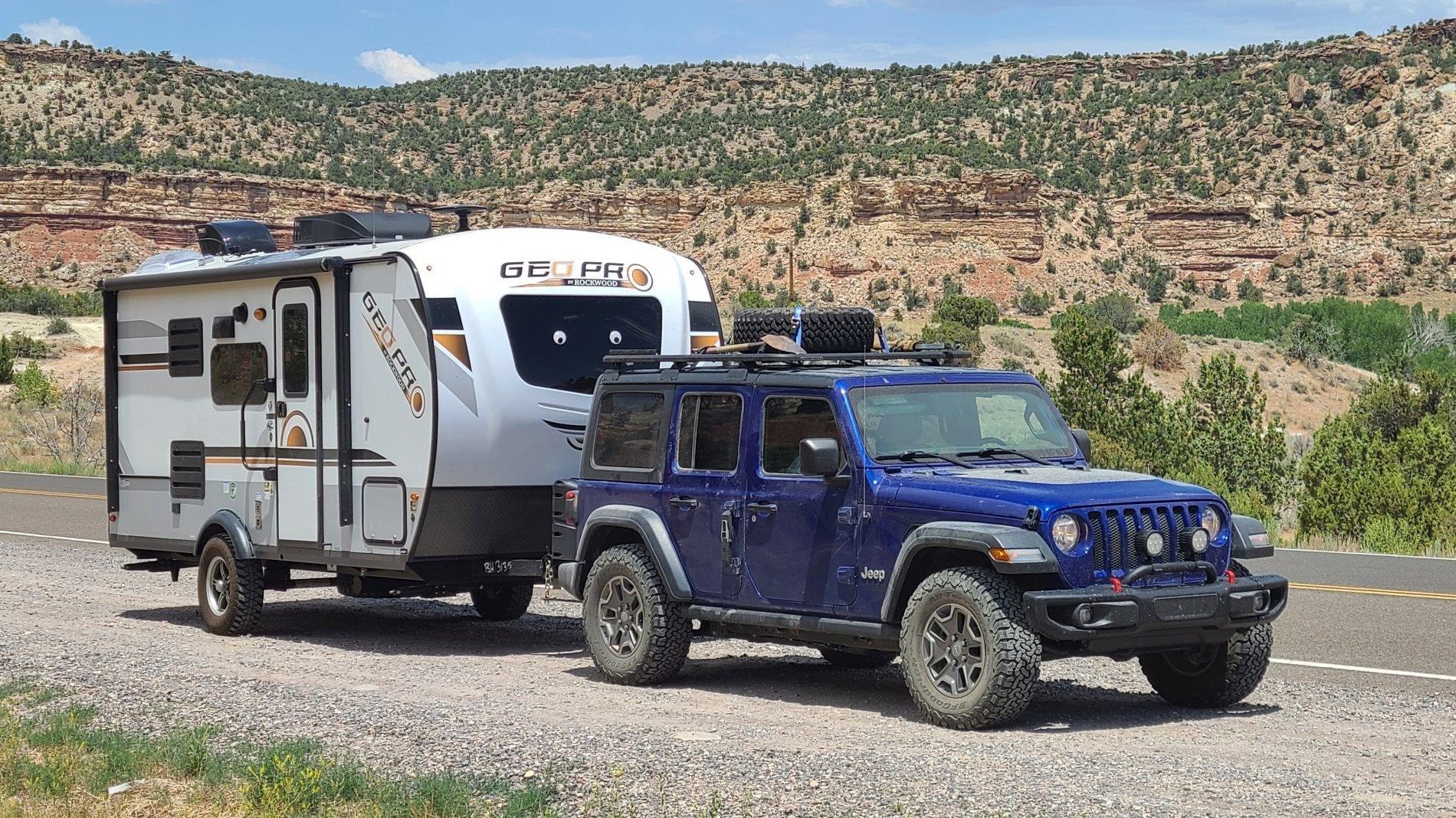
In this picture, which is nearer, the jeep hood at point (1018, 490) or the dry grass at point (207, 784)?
the dry grass at point (207, 784)

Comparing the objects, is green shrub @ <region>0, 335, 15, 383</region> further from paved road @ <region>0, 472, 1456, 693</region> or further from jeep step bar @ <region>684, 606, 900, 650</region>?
jeep step bar @ <region>684, 606, 900, 650</region>

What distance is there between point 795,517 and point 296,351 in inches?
196

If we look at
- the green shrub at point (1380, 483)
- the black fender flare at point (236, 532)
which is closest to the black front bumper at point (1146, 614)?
the black fender flare at point (236, 532)

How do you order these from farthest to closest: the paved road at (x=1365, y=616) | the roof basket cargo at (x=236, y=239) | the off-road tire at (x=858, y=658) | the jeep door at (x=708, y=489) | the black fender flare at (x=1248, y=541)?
the roof basket cargo at (x=236, y=239) < the paved road at (x=1365, y=616) < the off-road tire at (x=858, y=658) < the jeep door at (x=708, y=489) < the black fender flare at (x=1248, y=541)

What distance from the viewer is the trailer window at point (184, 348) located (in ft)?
44.9

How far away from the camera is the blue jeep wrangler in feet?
28.0

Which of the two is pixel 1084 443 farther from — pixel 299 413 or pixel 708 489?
pixel 299 413

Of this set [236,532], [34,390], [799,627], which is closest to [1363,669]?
[799,627]

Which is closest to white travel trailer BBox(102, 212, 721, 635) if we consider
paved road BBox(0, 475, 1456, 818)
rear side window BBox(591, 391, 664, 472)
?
paved road BBox(0, 475, 1456, 818)

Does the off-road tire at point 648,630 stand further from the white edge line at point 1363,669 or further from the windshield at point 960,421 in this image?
the white edge line at point 1363,669

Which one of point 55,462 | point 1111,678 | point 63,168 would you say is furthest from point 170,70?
point 1111,678

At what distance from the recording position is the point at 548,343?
472 inches

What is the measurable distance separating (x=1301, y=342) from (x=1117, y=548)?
58.4 meters

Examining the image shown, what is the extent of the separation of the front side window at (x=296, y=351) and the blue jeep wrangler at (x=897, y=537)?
2.69 m
